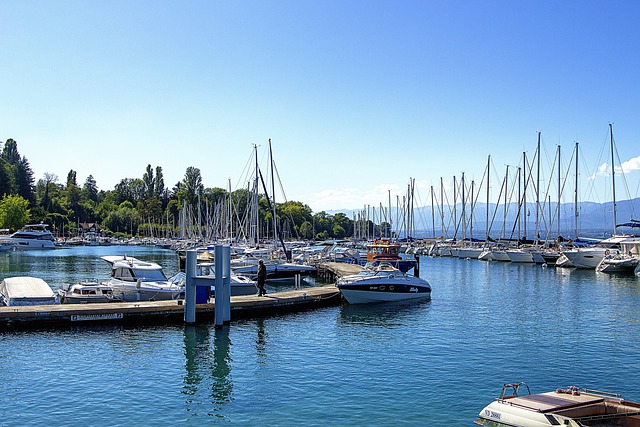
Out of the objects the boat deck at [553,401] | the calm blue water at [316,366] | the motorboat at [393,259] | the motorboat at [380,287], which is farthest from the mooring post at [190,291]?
the motorboat at [393,259]

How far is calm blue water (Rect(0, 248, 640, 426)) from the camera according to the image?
1773 centimetres

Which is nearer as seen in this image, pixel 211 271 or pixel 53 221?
pixel 211 271

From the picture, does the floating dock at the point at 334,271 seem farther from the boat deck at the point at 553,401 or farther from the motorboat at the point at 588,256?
the boat deck at the point at 553,401

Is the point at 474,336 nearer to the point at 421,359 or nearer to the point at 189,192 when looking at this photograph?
the point at 421,359

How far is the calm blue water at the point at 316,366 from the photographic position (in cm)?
1773

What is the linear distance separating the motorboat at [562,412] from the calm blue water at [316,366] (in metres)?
1.82

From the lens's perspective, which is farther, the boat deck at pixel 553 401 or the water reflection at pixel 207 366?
the water reflection at pixel 207 366

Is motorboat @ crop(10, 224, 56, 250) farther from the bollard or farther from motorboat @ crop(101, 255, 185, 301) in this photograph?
the bollard

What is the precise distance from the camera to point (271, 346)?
26.7 metres

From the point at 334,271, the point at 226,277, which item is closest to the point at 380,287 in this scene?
the point at 226,277

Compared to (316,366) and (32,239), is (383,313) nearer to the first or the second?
(316,366)

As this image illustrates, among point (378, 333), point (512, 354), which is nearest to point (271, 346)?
point (378, 333)

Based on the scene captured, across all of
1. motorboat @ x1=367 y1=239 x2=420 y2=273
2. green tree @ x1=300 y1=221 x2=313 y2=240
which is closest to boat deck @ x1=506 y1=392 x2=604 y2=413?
motorboat @ x1=367 y1=239 x2=420 y2=273

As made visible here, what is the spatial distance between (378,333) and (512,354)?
712cm
